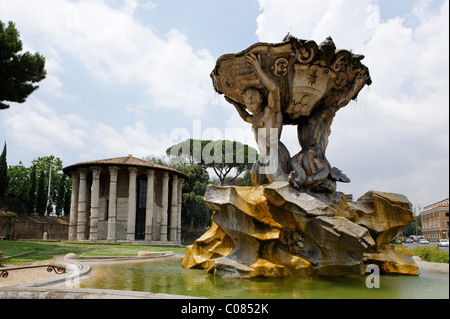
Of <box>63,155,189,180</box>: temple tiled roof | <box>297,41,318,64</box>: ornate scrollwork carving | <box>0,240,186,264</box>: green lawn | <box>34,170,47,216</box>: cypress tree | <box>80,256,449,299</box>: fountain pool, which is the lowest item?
<box>0,240,186,264</box>: green lawn

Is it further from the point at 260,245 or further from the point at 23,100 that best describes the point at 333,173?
the point at 23,100

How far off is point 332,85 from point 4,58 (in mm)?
20863

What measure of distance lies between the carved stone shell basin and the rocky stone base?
7.77 feet

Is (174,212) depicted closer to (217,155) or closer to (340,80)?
(217,155)

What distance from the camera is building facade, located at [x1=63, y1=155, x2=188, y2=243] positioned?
29.9 m

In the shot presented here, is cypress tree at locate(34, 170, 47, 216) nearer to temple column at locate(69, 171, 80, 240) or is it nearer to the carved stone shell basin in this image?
temple column at locate(69, 171, 80, 240)

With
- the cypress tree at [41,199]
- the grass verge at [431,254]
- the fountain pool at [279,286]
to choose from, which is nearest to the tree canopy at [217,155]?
the cypress tree at [41,199]

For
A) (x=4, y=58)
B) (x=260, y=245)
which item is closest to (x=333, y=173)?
(x=260, y=245)

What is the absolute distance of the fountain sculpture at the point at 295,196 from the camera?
568cm

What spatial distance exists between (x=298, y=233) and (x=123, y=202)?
2791 cm

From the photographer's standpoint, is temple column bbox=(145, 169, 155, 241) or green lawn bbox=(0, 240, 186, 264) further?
temple column bbox=(145, 169, 155, 241)

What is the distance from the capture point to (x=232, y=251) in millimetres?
6172

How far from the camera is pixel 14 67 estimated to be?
20.5m

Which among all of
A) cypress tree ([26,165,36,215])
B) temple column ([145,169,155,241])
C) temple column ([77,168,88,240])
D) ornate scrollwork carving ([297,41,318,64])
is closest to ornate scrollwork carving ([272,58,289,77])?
ornate scrollwork carving ([297,41,318,64])
